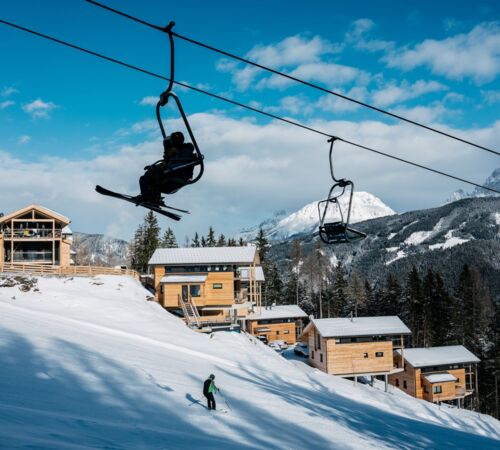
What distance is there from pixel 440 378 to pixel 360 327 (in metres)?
11.6

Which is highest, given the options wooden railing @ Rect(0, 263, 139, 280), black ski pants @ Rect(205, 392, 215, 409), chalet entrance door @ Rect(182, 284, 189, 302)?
wooden railing @ Rect(0, 263, 139, 280)

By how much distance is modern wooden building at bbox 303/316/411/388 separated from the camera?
42.4m

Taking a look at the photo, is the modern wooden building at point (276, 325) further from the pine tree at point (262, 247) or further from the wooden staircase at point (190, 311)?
the pine tree at point (262, 247)

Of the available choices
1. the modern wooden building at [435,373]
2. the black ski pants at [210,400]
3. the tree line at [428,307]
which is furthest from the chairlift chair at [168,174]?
the tree line at [428,307]

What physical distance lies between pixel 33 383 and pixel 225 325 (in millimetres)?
29044

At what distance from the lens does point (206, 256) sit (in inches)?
1896

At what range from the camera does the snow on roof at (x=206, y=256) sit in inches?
1857

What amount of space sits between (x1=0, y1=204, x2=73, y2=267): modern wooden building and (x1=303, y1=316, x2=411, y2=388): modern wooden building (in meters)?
29.4

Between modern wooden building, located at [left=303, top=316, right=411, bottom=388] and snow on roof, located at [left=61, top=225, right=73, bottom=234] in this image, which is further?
snow on roof, located at [left=61, top=225, right=73, bottom=234]

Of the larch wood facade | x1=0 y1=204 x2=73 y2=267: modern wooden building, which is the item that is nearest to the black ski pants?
the larch wood facade

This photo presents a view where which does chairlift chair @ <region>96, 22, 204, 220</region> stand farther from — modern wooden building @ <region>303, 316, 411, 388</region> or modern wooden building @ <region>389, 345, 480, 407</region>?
modern wooden building @ <region>389, 345, 480, 407</region>

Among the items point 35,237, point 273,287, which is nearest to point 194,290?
point 35,237

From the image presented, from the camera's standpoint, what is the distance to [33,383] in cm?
1536

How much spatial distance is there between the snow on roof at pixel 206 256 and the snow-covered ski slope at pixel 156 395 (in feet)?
35.8
